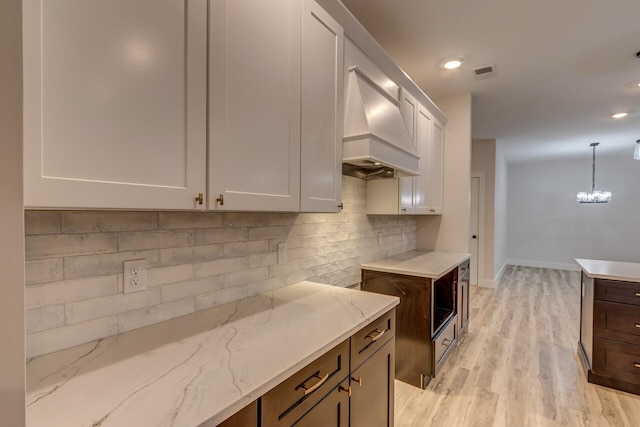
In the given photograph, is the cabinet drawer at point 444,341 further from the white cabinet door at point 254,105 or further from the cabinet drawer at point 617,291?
the white cabinet door at point 254,105

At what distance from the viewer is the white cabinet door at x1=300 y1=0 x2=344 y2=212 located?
1424 millimetres

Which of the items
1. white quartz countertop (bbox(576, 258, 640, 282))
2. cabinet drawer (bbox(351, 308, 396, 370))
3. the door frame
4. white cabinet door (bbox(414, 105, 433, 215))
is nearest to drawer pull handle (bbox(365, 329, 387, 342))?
cabinet drawer (bbox(351, 308, 396, 370))

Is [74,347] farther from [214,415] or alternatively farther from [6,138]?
[6,138]

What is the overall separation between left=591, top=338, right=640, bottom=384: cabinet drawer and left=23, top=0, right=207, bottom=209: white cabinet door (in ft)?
→ 10.3

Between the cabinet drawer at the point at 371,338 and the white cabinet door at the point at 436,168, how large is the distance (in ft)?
6.31

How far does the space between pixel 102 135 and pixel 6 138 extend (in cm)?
38

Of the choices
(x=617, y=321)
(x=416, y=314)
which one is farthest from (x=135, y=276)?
(x=617, y=321)

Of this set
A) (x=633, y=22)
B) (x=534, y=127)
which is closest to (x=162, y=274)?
(x=633, y=22)

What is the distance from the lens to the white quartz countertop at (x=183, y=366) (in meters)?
0.69

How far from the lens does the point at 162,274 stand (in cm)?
122

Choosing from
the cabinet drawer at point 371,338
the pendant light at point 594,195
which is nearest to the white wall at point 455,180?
the cabinet drawer at point 371,338

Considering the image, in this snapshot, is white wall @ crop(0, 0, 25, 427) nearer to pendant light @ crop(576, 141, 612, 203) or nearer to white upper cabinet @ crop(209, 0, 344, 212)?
white upper cabinet @ crop(209, 0, 344, 212)

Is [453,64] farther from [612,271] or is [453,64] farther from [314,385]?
[314,385]

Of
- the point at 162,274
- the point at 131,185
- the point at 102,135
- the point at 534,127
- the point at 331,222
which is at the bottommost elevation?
the point at 162,274
